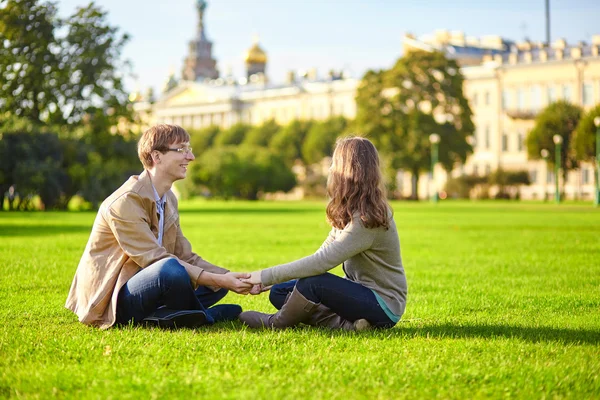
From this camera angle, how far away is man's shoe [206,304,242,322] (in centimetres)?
808

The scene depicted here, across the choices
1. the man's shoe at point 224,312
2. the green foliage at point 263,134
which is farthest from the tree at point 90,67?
the green foliage at point 263,134

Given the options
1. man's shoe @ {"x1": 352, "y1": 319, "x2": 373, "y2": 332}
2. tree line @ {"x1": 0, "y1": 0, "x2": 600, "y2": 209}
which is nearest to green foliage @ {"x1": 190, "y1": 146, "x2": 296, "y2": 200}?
tree line @ {"x1": 0, "y1": 0, "x2": 600, "y2": 209}

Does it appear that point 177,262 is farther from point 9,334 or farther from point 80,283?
point 9,334

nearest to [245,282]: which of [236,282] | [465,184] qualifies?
[236,282]

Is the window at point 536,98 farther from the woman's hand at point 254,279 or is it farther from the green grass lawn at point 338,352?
the woman's hand at point 254,279

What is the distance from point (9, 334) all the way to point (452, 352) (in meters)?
2.88

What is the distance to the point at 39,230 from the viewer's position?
79.5 ft

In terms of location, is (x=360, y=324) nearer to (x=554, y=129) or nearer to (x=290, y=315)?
(x=290, y=315)

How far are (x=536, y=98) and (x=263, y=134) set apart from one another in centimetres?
2740

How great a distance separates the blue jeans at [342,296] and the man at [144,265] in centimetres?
43

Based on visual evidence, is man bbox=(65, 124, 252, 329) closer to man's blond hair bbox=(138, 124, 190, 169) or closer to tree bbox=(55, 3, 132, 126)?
man's blond hair bbox=(138, 124, 190, 169)

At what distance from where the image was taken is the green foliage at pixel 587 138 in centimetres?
6938

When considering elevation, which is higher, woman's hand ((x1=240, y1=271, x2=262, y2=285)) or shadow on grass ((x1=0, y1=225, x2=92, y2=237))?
woman's hand ((x1=240, y1=271, x2=262, y2=285))

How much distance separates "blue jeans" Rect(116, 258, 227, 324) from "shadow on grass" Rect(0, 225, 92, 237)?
14.9m
